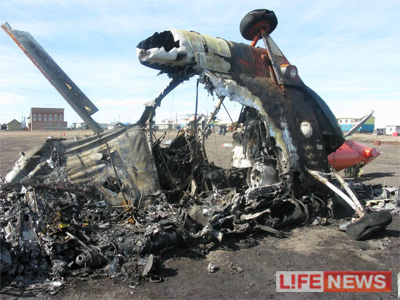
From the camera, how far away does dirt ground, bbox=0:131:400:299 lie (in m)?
4.09

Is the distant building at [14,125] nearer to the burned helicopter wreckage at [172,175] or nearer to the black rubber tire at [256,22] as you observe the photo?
the burned helicopter wreckage at [172,175]

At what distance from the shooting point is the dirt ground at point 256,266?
409 centimetres

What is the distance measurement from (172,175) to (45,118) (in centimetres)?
7468

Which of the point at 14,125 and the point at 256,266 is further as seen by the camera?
the point at 14,125

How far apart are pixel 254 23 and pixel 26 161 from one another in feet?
19.7

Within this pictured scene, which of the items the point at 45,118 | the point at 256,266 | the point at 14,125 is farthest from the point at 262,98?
the point at 14,125

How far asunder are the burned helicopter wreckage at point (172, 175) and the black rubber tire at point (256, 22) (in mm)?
24

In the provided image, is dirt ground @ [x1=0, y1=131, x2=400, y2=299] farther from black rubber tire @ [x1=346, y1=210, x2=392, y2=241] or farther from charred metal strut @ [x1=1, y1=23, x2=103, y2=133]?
charred metal strut @ [x1=1, y1=23, x2=103, y2=133]

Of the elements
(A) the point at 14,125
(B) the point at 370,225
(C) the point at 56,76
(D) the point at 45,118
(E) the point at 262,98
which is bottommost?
(B) the point at 370,225

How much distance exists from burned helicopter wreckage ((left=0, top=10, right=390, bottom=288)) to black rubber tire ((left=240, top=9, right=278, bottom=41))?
0.02m

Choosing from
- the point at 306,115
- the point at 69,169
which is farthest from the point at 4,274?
the point at 306,115

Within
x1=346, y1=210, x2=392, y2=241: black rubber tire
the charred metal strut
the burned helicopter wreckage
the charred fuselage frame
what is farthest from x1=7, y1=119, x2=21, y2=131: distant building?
x1=346, y1=210, x2=392, y2=241: black rubber tire

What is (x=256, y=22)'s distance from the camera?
310 inches

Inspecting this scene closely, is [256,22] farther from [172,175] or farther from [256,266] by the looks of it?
[256,266]
